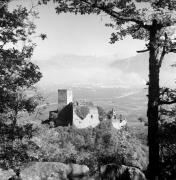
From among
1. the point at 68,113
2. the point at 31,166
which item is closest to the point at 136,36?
the point at 31,166

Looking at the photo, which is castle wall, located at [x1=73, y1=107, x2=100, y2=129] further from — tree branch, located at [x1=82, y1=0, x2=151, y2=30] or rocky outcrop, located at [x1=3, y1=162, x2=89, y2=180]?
tree branch, located at [x1=82, y1=0, x2=151, y2=30]

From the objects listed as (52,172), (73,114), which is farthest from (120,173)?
(73,114)

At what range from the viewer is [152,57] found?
12125 millimetres

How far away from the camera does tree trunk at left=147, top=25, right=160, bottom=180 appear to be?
11711 millimetres

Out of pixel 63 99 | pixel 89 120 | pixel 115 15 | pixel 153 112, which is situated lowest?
pixel 89 120

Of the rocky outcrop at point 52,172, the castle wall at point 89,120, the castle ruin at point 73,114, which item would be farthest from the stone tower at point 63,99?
the rocky outcrop at point 52,172

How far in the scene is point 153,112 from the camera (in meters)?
11.9

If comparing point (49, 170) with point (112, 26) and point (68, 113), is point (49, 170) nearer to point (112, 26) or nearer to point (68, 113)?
point (112, 26)

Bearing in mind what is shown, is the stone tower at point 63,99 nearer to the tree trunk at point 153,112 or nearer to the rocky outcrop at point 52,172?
the rocky outcrop at point 52,172

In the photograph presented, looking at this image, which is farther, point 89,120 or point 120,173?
point 89,120

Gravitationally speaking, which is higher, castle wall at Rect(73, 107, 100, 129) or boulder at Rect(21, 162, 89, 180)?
boulder at Rect(21, 162, 89, 180)

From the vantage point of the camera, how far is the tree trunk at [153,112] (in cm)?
1171

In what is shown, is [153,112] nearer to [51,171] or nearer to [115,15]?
[115,15]

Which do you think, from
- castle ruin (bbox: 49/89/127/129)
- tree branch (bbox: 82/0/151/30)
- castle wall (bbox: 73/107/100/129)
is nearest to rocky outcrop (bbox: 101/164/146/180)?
tree branch (bbox: 82/0/151/30)
